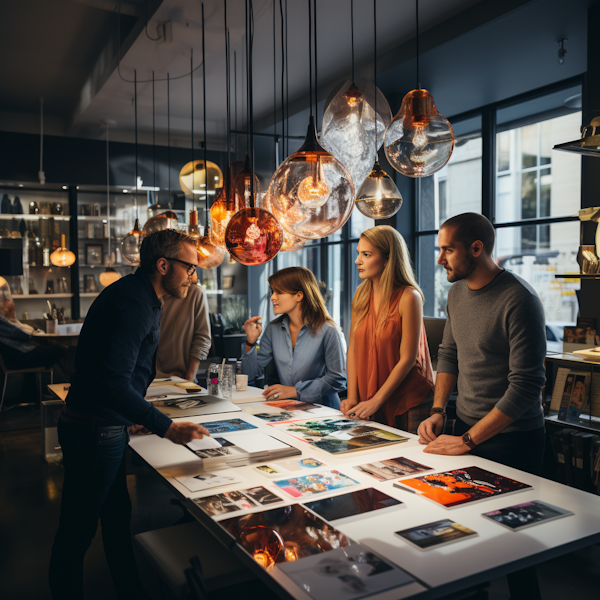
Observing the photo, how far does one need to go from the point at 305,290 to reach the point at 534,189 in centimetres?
338

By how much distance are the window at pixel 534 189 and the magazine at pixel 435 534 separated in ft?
14.5

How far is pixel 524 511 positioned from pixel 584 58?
4.58m

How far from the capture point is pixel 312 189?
172cm

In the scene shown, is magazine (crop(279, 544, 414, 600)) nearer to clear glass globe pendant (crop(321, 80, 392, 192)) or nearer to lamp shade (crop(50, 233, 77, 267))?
clear glass globe pendant (crop(321, 80, 392, 192))

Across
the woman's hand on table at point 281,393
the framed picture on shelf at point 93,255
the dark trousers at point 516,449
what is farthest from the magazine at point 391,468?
the framed picture on shelf at point 93,255

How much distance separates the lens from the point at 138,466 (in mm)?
4551

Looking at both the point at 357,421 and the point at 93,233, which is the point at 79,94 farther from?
the point at 357,421

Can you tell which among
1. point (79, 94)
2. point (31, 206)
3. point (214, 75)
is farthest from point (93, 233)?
point (214, 75)

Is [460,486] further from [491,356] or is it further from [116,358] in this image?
[116,358]

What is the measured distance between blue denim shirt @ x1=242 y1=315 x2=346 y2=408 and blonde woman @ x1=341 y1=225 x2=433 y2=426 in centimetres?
26

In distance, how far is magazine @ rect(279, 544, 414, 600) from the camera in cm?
114

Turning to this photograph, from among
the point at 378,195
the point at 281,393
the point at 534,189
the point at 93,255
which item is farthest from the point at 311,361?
the point at 93,255

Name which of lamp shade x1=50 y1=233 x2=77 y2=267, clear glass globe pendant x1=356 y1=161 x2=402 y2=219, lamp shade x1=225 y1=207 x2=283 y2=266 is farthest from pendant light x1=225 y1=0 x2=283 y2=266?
lamp shade x1=50 y1=233 x2=77 y2=267

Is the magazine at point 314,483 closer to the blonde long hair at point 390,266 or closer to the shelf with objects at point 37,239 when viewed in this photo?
the blonde long hair at point 390,266
